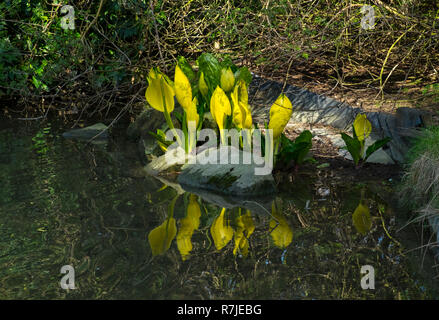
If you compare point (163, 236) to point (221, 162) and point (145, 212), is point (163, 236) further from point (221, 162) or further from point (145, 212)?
point (221, 162)

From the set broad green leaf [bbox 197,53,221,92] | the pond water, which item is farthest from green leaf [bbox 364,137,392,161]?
broad green leaf [bbox 197,53,221,92]

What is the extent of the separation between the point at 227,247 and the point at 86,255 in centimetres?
78

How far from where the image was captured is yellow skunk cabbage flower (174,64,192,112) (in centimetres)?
449

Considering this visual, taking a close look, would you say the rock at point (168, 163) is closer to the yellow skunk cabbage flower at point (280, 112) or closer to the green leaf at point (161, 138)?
the green leaf at point (161, 138)

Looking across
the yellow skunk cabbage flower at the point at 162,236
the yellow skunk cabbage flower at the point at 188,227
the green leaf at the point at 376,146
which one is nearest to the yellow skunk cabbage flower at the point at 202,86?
the yellow skunk cabbage flower at the point at 188,227

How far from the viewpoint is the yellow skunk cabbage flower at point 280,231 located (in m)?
3.12

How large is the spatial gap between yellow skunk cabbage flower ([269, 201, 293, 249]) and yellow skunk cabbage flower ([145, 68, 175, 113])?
4.82ft

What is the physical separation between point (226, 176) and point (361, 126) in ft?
3.88

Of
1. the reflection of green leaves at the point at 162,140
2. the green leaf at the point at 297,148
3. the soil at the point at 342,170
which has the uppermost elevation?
the reflection of green leaves at the point at 162,140

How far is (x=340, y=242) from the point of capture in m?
3.12

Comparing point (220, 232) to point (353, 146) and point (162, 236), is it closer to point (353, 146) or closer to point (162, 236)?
point (162, 236)

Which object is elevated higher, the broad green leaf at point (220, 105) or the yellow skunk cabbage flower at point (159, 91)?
the yellow skunk cabbage flower at point (159, 91)

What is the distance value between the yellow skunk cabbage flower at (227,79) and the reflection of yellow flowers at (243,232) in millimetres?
1306
